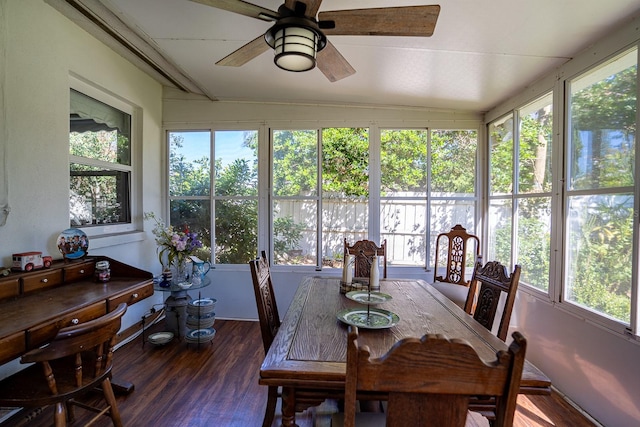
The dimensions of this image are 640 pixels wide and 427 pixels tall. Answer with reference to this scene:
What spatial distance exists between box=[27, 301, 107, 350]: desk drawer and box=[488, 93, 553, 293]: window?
3302 millimetres

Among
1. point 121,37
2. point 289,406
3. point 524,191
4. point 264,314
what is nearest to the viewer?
point 289,406

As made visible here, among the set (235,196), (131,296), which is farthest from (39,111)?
(235,196)

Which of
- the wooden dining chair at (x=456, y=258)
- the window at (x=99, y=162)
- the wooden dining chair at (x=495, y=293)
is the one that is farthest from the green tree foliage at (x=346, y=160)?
the window at (x=99, y=162)

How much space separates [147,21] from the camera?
2.21 meters

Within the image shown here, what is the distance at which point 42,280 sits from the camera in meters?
2.01

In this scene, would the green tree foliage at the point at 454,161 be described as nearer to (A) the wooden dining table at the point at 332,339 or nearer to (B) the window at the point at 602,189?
(B) the window at the point at 602,189

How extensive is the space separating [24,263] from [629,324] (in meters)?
3.71

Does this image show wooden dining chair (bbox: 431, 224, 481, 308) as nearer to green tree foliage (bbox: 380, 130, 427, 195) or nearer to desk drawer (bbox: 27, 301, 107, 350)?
green tree foliage (bbox: 380, 130, 427, 195)

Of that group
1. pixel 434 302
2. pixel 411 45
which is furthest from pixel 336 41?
pixel 434 302

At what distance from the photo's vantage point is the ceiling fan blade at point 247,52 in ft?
5.73

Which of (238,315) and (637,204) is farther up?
(637,204)

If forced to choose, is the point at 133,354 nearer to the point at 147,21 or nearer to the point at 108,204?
the point at 108,204

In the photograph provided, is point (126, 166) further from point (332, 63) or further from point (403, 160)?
point (403, 160)

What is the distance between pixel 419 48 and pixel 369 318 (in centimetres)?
196
